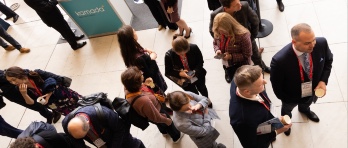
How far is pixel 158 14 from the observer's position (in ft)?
16.7

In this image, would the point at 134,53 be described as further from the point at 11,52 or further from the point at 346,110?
the point at 11,52

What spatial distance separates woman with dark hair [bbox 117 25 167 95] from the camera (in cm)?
298

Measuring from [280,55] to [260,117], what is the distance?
0.61 meters

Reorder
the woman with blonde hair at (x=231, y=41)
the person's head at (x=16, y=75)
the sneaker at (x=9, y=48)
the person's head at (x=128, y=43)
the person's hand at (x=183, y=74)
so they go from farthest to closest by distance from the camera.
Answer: the sneaker at (x=9, y=48) → the person's head at (x=16, y=75) → the person's hand at (x=183, y=74) → the person's head at (x=128, y=43) → the woman with blonde hair at (x=231, y=41)

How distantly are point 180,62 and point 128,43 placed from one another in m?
0.60

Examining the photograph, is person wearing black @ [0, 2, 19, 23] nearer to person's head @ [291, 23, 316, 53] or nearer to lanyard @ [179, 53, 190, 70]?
lanyard @ [179, 53, 190, 70]

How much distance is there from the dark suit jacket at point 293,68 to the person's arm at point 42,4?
3.99 meters

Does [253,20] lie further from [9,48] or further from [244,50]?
[9,48]

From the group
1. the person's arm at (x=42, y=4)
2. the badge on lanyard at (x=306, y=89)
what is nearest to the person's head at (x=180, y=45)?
the badge on lanyard at (x=306, y=89)

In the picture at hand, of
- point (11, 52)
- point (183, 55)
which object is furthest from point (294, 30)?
point (11, 52)

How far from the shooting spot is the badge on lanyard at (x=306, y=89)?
2.51 metres

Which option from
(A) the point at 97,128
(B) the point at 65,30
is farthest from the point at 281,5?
(B) the point at 65,30

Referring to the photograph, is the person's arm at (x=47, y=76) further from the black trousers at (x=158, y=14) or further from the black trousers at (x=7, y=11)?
the black trousers at (x=7, y=11)

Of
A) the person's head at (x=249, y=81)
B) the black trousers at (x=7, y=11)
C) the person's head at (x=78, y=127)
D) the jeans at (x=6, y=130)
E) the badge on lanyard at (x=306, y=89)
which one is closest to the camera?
the person's head at (x=249, y=81)
